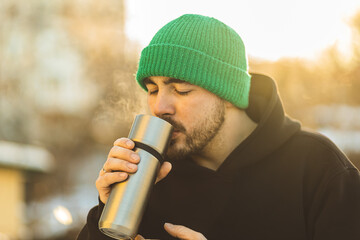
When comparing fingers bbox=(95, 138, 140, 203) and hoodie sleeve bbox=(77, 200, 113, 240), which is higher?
fingers bbox=(95, 138, 140, 203)

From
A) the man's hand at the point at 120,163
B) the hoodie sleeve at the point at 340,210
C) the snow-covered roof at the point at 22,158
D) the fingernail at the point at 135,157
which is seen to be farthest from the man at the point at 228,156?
the snow-covered roof at the point at 22,158

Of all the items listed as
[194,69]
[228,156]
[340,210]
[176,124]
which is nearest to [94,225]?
[176,124]

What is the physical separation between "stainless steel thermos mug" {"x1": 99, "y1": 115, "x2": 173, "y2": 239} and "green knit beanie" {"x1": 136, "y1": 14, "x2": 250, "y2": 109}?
483mm

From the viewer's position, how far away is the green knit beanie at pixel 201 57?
2.21m

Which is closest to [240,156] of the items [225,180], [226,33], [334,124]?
[225,180]

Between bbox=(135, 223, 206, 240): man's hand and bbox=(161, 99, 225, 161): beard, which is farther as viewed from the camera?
bbox=(161, 99, 225, 161): beard

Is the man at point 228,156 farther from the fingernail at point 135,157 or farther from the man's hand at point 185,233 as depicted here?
the fingernail at point 135,157

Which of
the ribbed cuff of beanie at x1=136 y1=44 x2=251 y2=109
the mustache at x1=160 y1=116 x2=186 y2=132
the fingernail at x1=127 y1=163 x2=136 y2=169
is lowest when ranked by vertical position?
the fingernail at x1=127 y1=163 x2=136 y2=169

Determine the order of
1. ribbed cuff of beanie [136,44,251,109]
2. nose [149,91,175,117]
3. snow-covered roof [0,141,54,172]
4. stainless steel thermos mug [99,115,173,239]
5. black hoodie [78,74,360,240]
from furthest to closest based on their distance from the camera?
snow-covered roof [0,141,54,172], ribbed cuff of beanie [136,44,251,109], nose [149,91,175,117], black hoodie [78,74,360,240], stainless steel thermos mug [99,115,173,239]

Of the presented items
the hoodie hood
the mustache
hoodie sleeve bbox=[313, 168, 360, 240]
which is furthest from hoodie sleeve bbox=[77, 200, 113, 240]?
hoodie sleeve bbox=[313, 168, 360, 240]

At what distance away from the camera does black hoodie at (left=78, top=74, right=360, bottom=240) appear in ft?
6.38

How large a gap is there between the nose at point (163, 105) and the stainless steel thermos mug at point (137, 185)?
280 millimetres

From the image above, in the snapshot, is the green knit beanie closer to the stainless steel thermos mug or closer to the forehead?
the forehead

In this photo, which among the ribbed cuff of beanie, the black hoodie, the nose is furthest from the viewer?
the ribbed cuff of beanie
